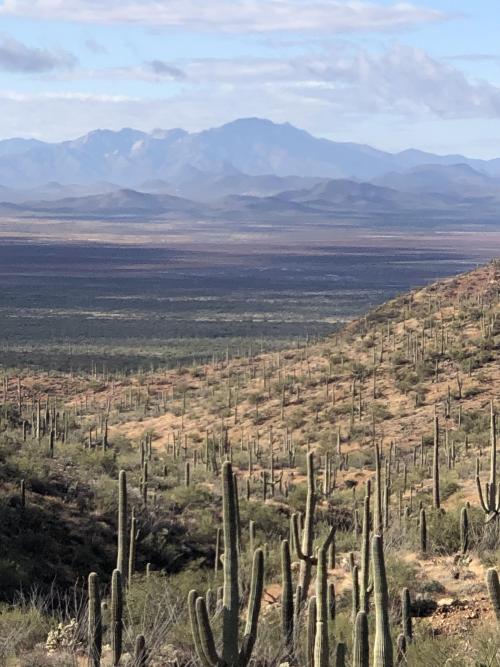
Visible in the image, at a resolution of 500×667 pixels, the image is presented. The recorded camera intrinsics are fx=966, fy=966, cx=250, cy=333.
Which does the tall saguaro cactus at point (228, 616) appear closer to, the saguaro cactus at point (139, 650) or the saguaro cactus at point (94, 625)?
the saguaro cactus at point (139, 650)

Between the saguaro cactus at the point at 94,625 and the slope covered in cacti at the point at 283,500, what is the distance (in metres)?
0.04

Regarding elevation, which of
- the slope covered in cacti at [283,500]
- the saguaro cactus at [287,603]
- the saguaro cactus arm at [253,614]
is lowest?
the slope covered in cacti at [283,500]

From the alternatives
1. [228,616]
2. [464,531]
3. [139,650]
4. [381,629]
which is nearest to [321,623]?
[381,629]

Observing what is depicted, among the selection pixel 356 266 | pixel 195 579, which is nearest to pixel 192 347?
pixel 195 579

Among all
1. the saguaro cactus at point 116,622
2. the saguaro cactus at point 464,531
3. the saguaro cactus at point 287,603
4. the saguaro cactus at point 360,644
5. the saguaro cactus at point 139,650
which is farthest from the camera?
the saguaro cactus at point 464,531

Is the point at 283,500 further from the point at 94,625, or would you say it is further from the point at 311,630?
the point at 94,625

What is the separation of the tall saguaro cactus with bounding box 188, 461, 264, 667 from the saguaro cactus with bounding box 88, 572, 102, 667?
4.30ft

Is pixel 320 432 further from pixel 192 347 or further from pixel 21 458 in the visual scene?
pixel 192 347

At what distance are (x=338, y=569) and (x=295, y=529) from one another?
3.35 m

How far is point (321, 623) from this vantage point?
847 cm

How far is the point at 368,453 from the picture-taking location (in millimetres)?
30094

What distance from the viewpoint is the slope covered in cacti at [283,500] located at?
9.67m

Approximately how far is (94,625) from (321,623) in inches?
93.8

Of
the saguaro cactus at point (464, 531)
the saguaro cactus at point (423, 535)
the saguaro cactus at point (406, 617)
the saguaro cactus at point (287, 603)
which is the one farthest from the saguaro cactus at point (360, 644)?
the saguaro cactus at point (423, 535)
